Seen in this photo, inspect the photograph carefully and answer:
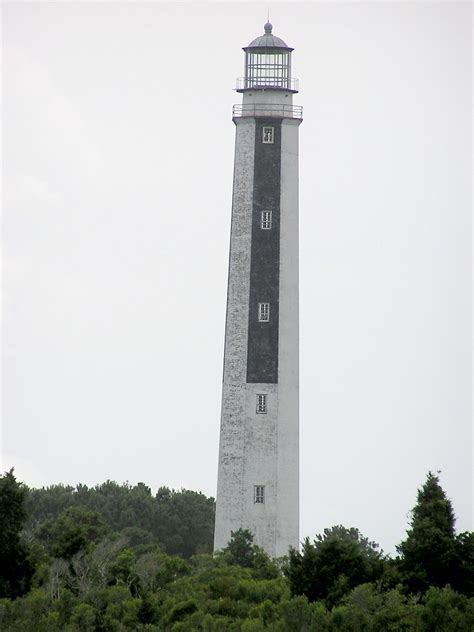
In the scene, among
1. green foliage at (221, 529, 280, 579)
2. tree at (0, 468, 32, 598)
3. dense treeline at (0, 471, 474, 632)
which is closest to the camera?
dense treeline at (0, 471, 474, 632)

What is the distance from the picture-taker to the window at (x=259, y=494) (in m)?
62.9

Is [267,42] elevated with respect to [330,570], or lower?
elevated

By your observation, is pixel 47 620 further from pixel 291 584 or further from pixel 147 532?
pixel 147 532

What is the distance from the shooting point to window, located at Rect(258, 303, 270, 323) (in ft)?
208

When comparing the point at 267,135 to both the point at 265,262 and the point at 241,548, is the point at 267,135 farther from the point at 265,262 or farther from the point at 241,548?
the point at 241,548

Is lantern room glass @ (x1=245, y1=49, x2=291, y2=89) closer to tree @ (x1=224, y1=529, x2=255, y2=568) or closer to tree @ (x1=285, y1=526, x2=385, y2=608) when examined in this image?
tree @ (x1=224, y1=529, x2=255, y2=568)

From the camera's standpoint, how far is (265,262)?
63906mm

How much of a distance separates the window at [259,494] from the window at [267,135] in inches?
401

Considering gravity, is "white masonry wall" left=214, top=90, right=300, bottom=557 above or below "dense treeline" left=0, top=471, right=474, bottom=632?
above

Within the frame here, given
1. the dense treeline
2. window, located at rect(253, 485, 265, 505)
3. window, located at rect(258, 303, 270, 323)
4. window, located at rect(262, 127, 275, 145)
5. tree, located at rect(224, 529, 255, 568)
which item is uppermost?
window, located at rect(262, 127, 275, 145)

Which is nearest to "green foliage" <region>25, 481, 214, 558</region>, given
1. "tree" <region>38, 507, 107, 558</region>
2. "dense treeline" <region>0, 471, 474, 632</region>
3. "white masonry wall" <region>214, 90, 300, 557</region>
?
"tree" <region>38, 507, 107, 558</region>

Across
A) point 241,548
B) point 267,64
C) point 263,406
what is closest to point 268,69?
point 267,64

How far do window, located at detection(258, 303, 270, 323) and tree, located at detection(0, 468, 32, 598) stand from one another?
10443mm

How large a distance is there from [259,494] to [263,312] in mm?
5230
